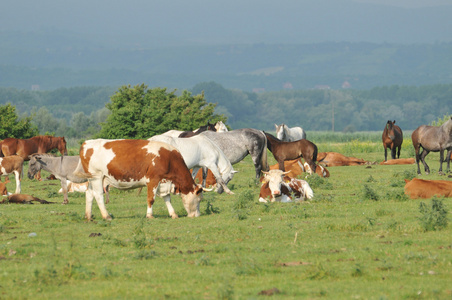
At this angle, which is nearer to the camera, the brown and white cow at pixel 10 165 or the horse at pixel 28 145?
the brown and white cow at pixel 10 165

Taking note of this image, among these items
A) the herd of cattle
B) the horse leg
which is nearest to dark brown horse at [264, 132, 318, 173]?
the herd of cattle

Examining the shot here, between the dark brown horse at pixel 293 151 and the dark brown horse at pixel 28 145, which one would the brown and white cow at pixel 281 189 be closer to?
the dark brown horse at pixel 293 151

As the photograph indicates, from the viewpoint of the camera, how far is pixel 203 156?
19.9 m

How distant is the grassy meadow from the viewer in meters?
8.77

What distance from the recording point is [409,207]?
1585 cm

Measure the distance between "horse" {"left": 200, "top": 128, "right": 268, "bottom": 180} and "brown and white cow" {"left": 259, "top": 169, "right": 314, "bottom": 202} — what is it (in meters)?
5.58

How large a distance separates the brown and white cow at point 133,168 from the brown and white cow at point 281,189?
3.10 metres


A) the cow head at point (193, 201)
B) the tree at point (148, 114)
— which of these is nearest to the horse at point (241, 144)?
the cow head at point (193, 201)

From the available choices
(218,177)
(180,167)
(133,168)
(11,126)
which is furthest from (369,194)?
(11,126)

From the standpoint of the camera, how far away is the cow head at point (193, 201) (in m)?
15.5

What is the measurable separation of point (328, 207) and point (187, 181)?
356 centimetres

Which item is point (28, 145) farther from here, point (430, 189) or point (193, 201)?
point (430, 189)

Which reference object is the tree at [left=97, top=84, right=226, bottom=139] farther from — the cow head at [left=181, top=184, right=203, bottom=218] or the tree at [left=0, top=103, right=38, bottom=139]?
the cow head at [left=181, top=184, right=203, bottom=218]

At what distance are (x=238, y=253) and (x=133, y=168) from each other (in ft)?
15.5
